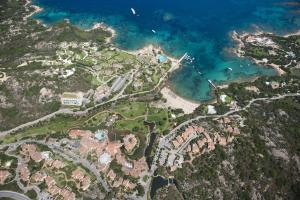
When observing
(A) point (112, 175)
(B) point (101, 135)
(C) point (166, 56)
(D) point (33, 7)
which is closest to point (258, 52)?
(C) point (166, 56)

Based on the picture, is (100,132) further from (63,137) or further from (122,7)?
(122,7)

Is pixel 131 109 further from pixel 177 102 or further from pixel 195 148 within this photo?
pixel 195 148

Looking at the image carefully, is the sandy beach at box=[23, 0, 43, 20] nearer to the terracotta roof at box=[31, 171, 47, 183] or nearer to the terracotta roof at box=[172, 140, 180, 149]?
the terracotta roof at box=[31, 171, 47, 183]

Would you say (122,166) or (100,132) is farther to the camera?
(100,132)

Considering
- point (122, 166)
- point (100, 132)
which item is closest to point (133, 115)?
point (100, 132)

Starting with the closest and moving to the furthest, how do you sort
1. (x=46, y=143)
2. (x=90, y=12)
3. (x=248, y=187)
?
(x=248, y=187) < (x=46, y=143) < (x=90, y=12)

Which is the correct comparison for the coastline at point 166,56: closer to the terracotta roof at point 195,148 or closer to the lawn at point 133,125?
the lawn at point 133,125
